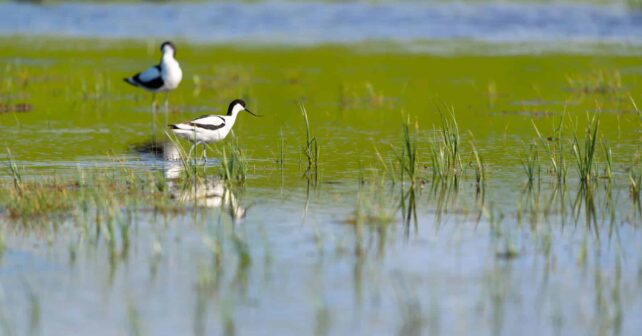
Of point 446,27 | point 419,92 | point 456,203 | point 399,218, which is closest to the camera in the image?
point 399,218

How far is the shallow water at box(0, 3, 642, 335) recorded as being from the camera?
26.0 ft

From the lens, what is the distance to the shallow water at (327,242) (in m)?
7.93

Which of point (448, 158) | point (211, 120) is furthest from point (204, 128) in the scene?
point (448, 158)

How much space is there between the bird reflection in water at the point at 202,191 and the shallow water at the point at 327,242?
0.06 m

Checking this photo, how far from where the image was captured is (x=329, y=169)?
1430 centimetres

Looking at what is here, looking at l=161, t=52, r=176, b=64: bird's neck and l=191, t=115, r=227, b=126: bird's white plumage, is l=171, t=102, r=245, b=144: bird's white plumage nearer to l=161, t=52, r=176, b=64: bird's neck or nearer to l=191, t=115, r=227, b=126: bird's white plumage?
l=191, t=115, r=227, b=126: bird's white plumage

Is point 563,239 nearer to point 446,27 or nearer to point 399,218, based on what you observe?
point 399,218

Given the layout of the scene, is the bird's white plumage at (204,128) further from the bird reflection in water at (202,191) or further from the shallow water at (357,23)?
the shallow water at (357,23)

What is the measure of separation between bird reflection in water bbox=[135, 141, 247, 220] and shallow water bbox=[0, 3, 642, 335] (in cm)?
6

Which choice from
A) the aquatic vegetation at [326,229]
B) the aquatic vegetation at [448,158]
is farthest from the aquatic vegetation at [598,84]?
the aquatic vegetation at [448,158]

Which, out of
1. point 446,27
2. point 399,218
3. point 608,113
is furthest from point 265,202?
point 446,27

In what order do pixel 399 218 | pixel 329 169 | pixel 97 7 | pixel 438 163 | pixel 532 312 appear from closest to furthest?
pixel 532 312
pixel 399 218
pixel 438 163
pixel 329 169
pixel 97 7

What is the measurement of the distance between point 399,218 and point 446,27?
106 ft

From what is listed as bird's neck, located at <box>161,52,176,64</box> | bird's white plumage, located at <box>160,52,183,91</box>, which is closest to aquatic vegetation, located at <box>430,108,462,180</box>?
bird's white plumage, located at <box>160,52,183,91</box>
